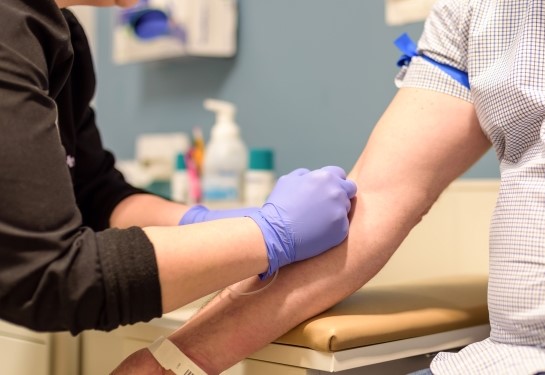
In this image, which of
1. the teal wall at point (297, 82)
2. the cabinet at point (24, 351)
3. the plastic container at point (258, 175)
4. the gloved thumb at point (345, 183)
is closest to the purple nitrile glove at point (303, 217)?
the gloved thumb at point (345, 183)

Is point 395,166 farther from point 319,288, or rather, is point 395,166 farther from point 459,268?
point 459,268

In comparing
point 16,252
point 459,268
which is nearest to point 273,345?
point 16,252

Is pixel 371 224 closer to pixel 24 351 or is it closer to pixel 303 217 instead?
pixel 303 217

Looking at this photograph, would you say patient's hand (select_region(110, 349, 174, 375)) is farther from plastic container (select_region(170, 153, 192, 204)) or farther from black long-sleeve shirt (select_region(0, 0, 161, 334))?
plastic container (select_region(170, 153, 192, 204))

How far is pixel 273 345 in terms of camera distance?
30.3 inches

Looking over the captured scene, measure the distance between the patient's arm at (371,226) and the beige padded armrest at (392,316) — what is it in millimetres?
29

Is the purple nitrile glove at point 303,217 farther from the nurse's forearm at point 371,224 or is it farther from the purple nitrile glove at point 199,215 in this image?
the purple nitrile glove at point 199,215

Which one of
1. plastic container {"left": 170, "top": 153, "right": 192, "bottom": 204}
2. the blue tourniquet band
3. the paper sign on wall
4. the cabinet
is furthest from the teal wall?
the cabinet

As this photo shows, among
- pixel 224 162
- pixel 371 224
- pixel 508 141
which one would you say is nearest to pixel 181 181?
pixel 224 162

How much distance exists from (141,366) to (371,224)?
12.0 inches

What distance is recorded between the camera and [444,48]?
2.84 ft

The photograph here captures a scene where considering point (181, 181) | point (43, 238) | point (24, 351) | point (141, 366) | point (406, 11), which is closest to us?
point (43, 238)

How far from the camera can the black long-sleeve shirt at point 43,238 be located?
63 cm

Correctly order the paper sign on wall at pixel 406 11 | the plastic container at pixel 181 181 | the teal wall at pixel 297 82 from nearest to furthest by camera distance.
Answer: the paper sign on wall at pixel 406 11 < the teal wall at pixel 297 82 < the plastic container at pixel 181 181
